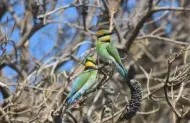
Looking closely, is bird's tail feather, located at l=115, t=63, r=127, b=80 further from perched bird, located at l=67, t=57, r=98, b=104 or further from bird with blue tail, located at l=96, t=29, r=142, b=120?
perched bird, located at l=67, t=57, r=98, b=104

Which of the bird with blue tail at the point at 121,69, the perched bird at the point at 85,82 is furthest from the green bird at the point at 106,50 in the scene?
the perched bird at the point at 85,82

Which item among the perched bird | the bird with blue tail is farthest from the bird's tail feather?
the perched bird

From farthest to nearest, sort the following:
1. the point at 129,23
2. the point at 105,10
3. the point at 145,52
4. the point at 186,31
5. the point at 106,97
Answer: the point at 186,31, the point at 145,52, the point at 129,23, the point at 105,10, the point at 106,97

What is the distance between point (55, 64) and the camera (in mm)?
6160

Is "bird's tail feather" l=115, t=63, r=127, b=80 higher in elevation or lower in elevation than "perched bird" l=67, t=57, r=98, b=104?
higher

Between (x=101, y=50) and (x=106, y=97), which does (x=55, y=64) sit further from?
(x=101, y=50)

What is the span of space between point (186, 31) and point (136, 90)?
608 centimetres

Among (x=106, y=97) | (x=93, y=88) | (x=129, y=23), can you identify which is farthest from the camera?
(x=129, y=23)

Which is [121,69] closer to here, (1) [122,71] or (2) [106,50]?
(1) [122,71]

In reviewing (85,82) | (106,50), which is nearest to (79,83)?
(85,82)

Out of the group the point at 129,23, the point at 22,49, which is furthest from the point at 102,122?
the point at 22,49

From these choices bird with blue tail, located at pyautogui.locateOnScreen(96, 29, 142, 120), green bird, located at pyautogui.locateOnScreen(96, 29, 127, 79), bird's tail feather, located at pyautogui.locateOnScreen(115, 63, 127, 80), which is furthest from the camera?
green bird, located at pyautogui.locateOnScreen(96, 29, 127, 79)

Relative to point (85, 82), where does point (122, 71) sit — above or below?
above

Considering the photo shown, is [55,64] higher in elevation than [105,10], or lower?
lower
